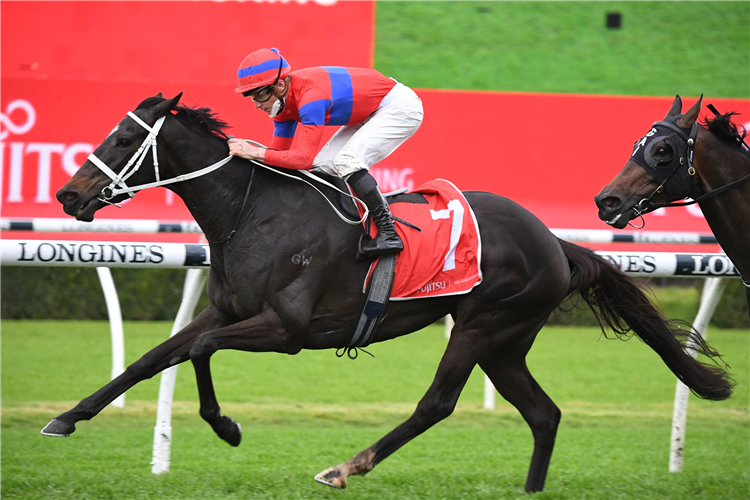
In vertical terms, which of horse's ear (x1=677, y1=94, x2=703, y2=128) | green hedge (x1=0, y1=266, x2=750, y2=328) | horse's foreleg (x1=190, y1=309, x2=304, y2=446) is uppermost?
horse's ear (x1=677, y1=94, x2=703, y2=128)

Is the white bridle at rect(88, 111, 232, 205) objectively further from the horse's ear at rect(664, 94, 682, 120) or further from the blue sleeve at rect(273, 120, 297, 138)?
the horse's ear at rect(664, 94, 682, 120)

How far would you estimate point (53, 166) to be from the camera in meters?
7.33

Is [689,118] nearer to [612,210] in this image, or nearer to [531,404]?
[612,210]

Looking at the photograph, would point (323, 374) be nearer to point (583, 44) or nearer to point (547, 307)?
point (547, 307)

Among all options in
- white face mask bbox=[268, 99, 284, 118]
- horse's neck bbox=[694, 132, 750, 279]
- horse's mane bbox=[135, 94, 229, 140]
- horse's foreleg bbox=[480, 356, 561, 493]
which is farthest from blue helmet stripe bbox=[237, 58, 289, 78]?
horse's neck bbox=[694, 132, 750, 279]

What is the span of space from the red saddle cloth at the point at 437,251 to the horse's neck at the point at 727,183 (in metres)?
0.99

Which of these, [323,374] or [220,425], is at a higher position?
[220,425]

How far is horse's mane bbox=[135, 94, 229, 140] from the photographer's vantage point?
140 inches

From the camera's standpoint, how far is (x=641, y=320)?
4105mm

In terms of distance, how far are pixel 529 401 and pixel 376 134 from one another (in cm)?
148

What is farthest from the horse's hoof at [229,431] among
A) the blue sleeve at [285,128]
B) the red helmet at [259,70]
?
the red helmet at [259,70]

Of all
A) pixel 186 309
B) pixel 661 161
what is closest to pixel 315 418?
pixel 186 309

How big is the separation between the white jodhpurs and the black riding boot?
3.2 inches

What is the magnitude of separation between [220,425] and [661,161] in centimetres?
219
